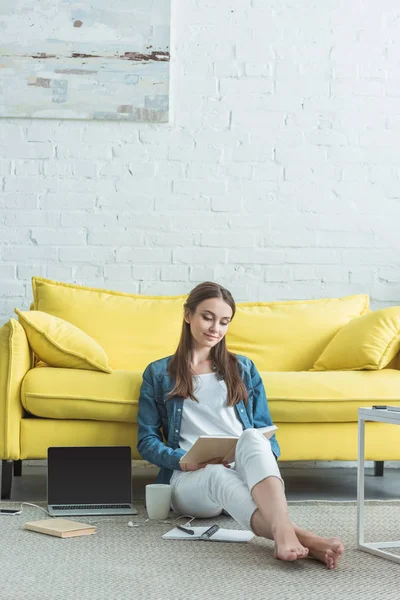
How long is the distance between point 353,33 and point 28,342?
228 centimetres

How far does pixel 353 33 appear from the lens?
401 cm

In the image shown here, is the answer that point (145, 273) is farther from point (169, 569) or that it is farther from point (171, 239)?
point (169, 569)

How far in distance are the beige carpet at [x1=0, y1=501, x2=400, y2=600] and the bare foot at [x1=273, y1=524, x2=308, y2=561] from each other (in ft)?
0.15

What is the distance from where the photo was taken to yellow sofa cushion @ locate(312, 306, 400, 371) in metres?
3.08

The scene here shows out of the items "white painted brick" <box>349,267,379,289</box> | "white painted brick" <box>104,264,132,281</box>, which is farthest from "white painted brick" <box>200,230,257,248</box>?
"white painted brick" <box>349,267,379,289</box>

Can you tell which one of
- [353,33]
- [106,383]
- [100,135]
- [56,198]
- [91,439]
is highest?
[353,33]

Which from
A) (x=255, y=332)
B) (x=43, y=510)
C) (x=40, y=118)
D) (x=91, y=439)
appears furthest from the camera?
(x=40, y=118)

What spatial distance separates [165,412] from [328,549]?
36.0 inches

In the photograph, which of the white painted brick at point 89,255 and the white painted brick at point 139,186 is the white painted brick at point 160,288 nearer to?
the white painted brick at point 89,255

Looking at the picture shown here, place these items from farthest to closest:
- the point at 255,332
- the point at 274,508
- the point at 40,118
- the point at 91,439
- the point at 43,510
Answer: the point at 40,118 < the point at 255,332 < the point at 91,439 < the point at 43,510 < the point at 274,508

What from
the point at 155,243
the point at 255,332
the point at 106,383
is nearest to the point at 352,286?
the point at 255,332

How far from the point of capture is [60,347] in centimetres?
292

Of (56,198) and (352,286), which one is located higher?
(56,198)

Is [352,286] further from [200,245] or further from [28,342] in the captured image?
[28,342]
